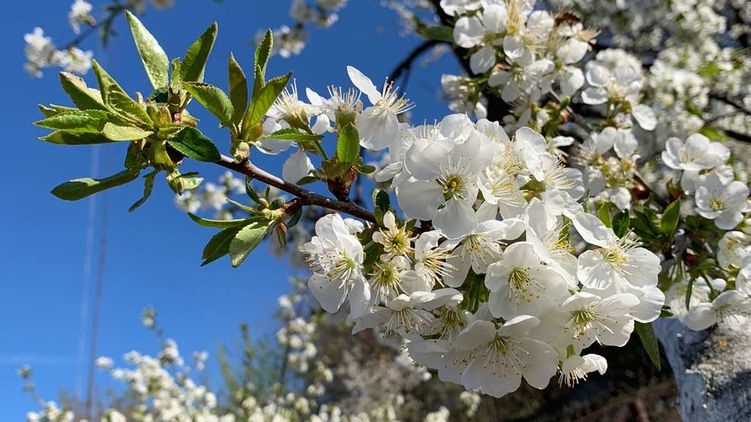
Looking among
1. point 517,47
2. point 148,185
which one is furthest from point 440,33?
point 148,185

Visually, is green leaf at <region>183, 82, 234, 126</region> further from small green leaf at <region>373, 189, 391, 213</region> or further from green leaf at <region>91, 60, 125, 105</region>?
small green leaf at <region>373, 189, 391, 213</region>

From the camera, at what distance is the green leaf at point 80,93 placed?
549 millimetres

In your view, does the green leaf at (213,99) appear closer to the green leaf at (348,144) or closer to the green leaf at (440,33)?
the green leaf at (348,144)

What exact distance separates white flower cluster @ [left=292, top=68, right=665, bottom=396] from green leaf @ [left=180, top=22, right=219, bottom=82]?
0.67ft

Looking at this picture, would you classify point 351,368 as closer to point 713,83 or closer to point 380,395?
point 380,395

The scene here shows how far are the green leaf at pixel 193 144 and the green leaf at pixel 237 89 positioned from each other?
5cm

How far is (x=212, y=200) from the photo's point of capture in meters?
Answer: 3.08

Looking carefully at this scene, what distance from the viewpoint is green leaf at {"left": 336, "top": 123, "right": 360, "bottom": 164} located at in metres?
0.62

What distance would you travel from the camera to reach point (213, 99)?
564 millimetres

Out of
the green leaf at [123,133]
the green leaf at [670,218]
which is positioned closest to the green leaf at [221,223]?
the green leaf at [123,133]

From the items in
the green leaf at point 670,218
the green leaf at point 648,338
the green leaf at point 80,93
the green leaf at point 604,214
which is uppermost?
the green leaf at point 80,93

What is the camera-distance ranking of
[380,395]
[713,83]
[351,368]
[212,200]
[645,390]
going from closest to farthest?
[713,83] < [212,200] < [645,390] < [380,395] < [351,368]

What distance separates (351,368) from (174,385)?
3.98 m

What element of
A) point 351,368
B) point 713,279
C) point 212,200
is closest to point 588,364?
point 713,279
